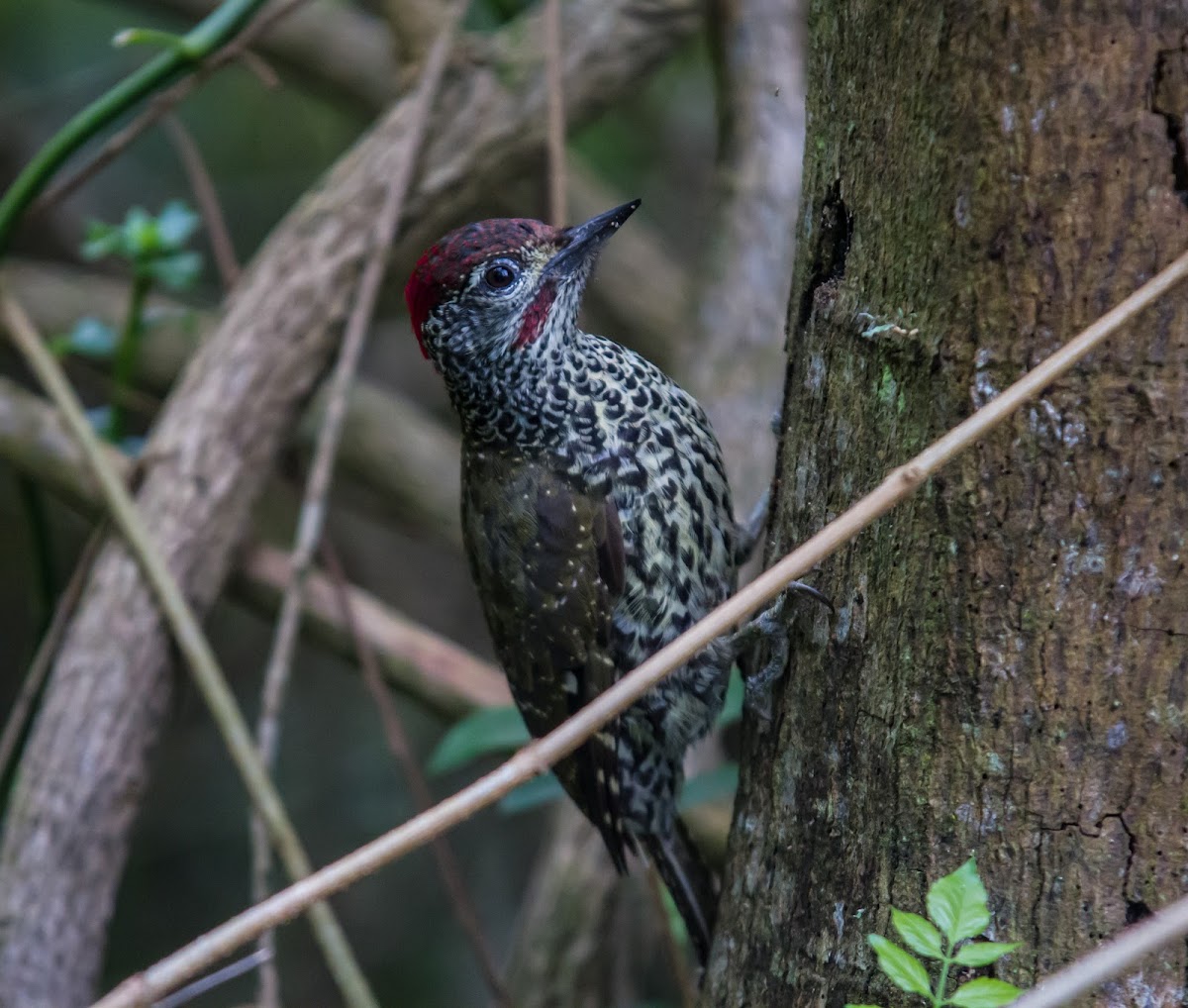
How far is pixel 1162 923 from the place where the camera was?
879mm

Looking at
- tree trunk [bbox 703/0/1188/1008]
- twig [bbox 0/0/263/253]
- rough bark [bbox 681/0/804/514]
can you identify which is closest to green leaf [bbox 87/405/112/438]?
twig [bbox 0/0/263/253]

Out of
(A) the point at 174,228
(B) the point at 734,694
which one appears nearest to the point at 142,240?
(A) the point at 174,228

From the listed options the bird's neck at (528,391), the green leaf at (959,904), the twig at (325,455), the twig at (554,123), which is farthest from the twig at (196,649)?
the green leaf at (959,904)

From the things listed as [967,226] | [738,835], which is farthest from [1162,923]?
[738,835]

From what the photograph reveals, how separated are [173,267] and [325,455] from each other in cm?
75

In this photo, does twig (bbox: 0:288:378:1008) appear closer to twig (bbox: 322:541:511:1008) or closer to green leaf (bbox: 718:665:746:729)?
twig (bbox: 322:541:511:1008)

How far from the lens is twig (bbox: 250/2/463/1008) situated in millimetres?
2533

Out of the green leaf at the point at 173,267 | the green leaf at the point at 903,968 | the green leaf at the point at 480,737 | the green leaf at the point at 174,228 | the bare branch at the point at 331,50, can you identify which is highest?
the bare branch at the point at 331,50

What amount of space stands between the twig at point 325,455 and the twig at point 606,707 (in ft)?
4.24

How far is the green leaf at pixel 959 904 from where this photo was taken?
1134 mm

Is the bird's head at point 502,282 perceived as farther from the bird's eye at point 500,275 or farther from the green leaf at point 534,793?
the green leaf at point 534,793

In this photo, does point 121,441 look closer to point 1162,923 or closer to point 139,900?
point 139,900

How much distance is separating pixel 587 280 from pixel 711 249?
54.3 inches

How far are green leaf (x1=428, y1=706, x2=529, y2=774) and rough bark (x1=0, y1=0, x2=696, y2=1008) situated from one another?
0.71 m
